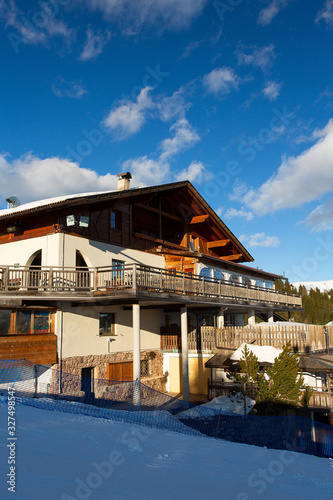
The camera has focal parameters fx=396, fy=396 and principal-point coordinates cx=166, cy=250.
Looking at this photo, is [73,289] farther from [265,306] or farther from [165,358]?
[265,306]

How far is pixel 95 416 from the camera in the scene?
8.27 m

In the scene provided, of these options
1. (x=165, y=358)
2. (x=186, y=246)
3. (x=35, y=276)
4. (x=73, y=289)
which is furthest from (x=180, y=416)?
(x=186, y=246)

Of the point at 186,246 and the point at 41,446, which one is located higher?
the point at 186,246

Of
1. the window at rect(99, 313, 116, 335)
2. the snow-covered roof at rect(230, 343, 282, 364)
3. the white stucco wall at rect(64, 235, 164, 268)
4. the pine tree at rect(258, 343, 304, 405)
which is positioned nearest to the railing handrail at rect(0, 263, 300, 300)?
the white stucco wall at rect(64, 235, 164, 268)

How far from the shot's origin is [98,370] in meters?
18.7

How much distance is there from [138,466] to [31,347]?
11.6 m

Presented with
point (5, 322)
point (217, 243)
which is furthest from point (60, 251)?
point (217, 243)

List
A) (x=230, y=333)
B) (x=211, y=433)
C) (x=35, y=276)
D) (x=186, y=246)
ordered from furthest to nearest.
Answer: (x=186, y=246) < (x=230, y=333) < (x=35, y=276) < (x=211, y=433)

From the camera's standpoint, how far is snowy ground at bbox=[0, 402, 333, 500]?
13.5 ft

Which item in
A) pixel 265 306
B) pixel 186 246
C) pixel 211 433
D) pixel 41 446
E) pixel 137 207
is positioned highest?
pixel 137 207

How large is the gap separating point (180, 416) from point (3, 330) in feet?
25.0

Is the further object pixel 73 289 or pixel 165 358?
pixel 165 358

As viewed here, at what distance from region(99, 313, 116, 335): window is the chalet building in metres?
0.05

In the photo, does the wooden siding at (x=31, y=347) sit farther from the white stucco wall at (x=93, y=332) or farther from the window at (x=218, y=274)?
the window at (x=218, y=274)
